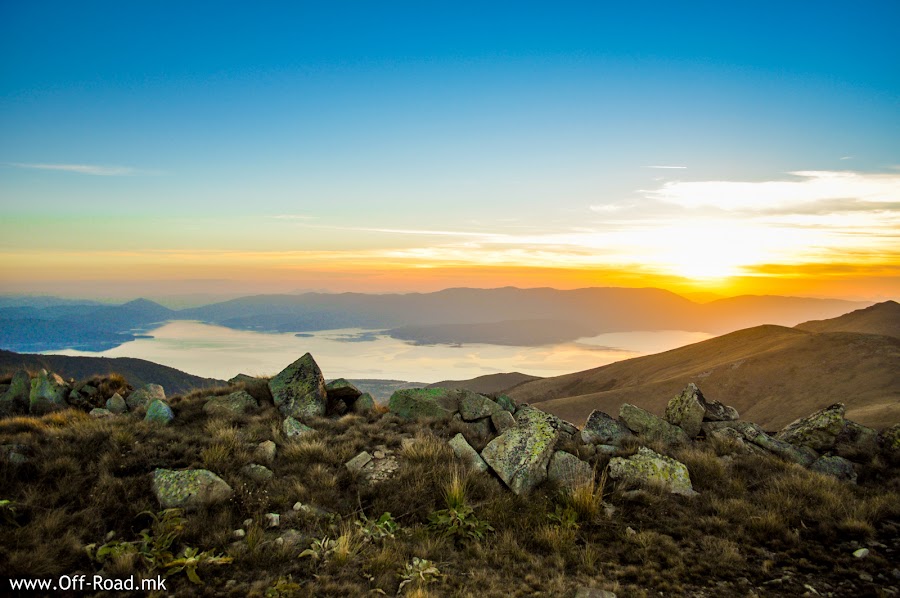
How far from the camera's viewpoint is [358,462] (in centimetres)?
843

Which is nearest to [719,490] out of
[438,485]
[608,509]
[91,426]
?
[608,509]

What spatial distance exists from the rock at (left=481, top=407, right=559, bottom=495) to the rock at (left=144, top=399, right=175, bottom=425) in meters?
7.43

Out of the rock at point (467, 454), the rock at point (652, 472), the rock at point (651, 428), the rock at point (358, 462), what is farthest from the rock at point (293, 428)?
the rock at point (651, 428)

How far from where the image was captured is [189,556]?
18.2 feet

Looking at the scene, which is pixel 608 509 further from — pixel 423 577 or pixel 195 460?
pixel 195 460

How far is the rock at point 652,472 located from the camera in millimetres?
8297

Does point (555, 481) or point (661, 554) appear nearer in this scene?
point (661, 554)

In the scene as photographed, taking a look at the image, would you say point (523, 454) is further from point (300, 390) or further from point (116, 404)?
point (116, 404)

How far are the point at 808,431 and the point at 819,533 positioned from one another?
25.1 feet

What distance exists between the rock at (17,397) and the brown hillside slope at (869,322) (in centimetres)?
10074

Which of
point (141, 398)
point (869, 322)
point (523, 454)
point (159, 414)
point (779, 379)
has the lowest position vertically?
point (779, 379)

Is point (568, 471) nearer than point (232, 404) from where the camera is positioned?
Yes

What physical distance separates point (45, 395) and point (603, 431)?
49.9 ft

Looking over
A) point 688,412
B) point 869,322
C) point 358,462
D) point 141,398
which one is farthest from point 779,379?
Answer: point 141,398
